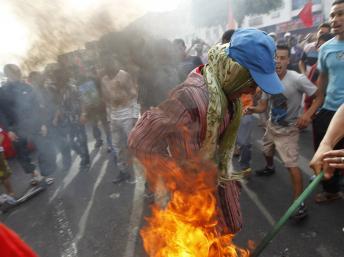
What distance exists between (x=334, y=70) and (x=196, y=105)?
2473 mm

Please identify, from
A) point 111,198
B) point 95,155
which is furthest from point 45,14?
point 95,155

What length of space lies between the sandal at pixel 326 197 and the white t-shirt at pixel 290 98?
1.02 metres

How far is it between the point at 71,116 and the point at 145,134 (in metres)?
4.60

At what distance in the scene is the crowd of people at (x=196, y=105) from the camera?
Result: 182cm

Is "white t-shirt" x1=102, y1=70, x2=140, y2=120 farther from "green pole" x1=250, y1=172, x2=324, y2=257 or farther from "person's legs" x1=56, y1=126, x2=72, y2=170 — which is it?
"green pole" x1=250, y1=172, x2=324, y2=257

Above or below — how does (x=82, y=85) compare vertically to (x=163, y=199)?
above

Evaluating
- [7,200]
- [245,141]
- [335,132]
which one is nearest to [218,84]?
[335,132]

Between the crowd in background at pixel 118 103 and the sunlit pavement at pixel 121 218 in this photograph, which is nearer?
the sunlit pavement at pixel 121 218

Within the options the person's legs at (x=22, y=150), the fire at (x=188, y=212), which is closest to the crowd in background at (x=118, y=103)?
the person's legs at (x=22, y=150)

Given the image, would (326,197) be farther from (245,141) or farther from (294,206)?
(294,206)

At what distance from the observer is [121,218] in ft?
13.9

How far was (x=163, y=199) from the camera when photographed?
2209 mm

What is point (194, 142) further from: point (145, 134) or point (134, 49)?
point (134, 49)

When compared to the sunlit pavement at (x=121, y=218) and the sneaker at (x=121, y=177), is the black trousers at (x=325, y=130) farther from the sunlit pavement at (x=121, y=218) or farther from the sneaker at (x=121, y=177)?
the sneaker at (x=121, y=177)
